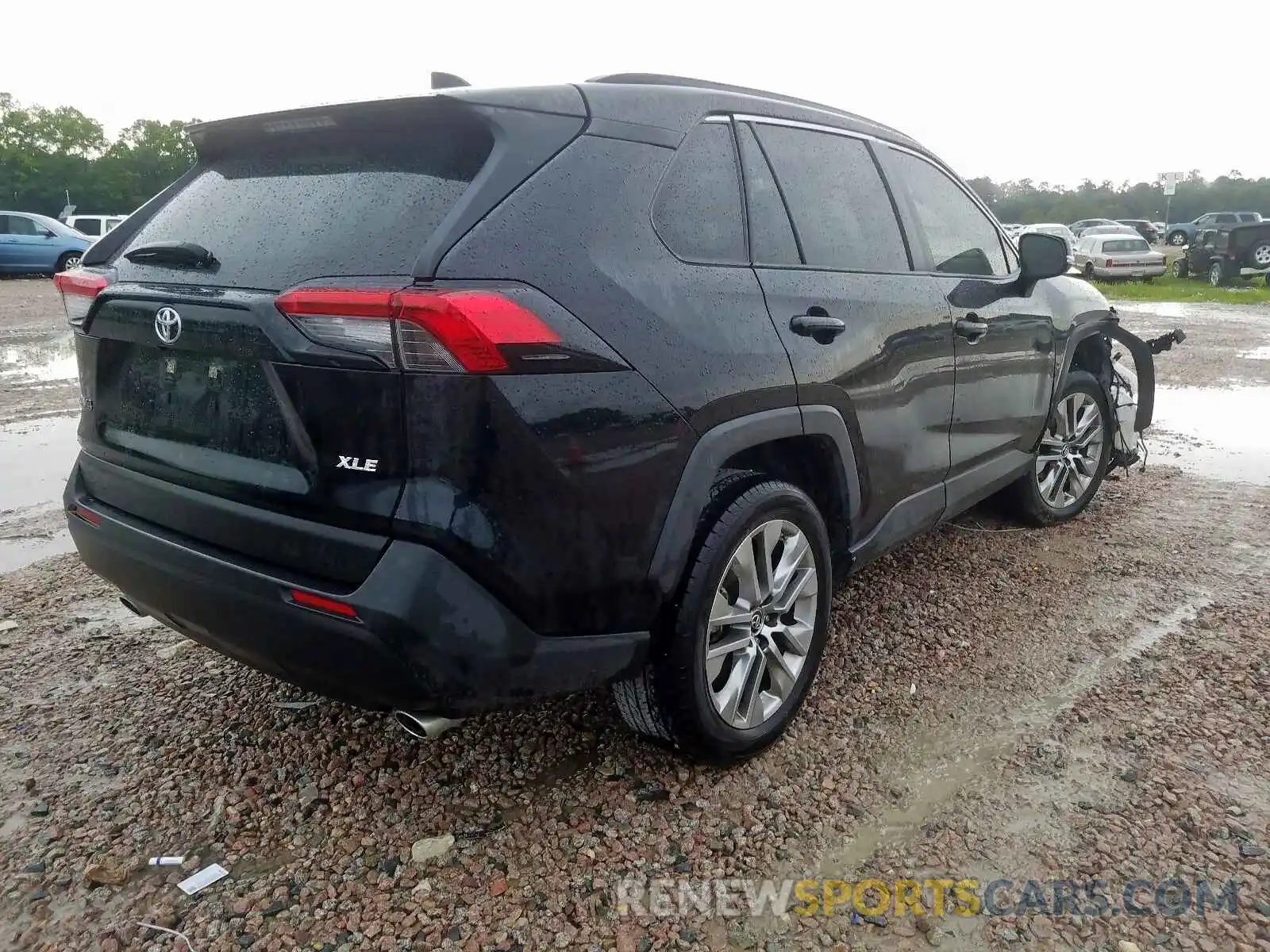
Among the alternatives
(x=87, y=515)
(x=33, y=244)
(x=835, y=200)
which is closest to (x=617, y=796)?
(x=87, y=515)

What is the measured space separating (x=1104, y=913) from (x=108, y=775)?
261cm

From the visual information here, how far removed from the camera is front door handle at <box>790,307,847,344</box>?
2646mm

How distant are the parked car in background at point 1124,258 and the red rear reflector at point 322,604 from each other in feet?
82.8

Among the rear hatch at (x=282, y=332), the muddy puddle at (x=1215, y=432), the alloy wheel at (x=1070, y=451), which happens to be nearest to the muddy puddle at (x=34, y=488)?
the rear hatch at (x=282, y=332)

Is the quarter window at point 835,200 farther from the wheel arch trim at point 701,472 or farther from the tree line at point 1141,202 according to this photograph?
the tree line at point 1141,202

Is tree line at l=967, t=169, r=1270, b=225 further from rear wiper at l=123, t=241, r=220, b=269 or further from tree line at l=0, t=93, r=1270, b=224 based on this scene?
rear wiper at l=123, t=241, r=220, b=269

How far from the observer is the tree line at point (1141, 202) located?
73.2m

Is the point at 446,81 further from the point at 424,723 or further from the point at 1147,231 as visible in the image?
the point at 1147,231

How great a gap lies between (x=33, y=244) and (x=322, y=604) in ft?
78.3

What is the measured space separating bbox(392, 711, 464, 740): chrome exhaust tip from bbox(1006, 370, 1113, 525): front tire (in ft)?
10.8

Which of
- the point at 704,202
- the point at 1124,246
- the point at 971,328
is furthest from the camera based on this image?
the point at 1124,246

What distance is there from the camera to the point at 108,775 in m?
2.63

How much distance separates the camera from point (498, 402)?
191cm

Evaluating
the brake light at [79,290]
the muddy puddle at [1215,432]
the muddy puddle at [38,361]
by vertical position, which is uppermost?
the brake light at [79,290]
